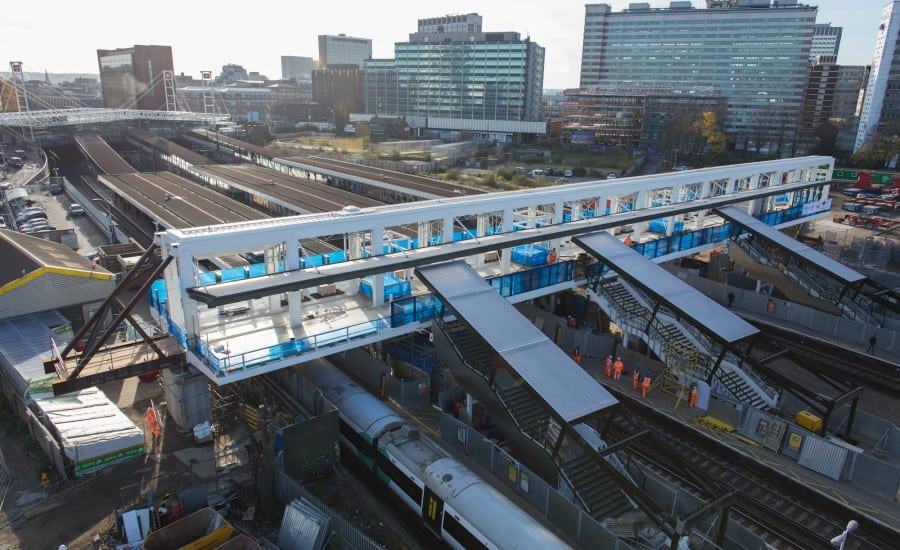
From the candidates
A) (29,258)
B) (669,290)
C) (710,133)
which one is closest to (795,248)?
(669,290)

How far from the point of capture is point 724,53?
126812 mm

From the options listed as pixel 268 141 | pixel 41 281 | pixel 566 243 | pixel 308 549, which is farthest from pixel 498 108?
pixel 308 549

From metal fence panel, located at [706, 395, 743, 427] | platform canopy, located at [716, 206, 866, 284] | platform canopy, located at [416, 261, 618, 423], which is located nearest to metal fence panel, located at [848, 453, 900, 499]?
metal fence panel, located at [706, 395, 743, 427]

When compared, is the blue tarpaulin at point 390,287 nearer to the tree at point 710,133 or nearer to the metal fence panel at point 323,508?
the metal fence panel at point 323,508

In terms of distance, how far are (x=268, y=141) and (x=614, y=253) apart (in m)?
95.1

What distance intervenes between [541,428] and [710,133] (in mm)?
88974

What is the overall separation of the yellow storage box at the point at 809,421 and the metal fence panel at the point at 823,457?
153 cm

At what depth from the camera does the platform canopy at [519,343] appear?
1673 centimetres

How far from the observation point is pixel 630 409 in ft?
75.4

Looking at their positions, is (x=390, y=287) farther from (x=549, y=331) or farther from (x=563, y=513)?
(x=563, y=513)

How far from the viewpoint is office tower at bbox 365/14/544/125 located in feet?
403

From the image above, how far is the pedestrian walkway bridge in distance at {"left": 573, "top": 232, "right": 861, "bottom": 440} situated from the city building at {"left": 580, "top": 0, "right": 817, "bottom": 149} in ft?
304

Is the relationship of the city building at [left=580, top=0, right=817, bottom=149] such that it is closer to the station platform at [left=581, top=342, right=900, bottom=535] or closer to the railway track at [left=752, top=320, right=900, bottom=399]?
the railway track at [left=752, top=320, right=900, bottom=399]

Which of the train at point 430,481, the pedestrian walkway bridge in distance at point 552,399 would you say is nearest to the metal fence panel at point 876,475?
the pedestrian walkway bridge in distance at point 552,399
